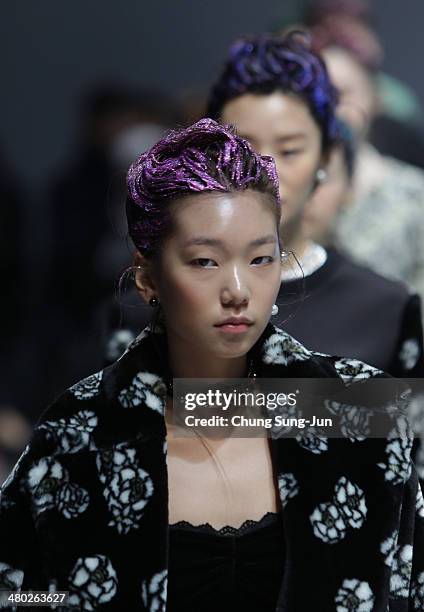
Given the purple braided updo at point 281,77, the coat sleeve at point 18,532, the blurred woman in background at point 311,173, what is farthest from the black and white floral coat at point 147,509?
the purple braided updo at point 281,77

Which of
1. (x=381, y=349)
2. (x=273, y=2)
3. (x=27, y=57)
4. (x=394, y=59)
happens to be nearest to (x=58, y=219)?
(x=27, y=57)

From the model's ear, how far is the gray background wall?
960 mm

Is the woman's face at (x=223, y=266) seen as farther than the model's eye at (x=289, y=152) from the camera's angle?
No

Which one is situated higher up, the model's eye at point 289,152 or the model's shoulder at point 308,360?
the model's eye at point 289,152

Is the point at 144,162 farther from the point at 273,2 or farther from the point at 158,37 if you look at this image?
the point at 273,2

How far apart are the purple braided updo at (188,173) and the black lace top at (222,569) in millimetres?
313

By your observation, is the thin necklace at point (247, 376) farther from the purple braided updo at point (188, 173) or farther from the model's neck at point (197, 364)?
the purple braided updo at point (188, 173)

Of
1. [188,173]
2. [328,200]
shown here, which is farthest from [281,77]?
[188,173]

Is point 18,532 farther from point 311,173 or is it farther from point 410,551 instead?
point 311,173

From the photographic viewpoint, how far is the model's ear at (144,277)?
121 centimetres

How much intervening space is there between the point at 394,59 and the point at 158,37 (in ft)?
1.63

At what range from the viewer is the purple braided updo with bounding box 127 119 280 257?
1.16 metres

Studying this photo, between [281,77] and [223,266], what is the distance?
493 millimetres

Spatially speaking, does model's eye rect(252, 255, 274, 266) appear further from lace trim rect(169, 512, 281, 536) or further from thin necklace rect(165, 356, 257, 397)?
lace trim rect(169, 512, 281, 536)
